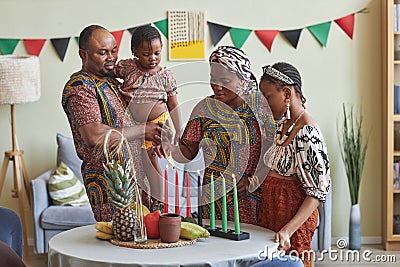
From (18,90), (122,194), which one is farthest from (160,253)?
(18,90)

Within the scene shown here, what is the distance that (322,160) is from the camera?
2.55 meters

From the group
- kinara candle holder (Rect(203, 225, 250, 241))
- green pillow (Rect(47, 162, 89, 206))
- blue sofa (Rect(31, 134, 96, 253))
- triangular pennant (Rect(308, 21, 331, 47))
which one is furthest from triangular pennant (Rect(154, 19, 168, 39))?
kinara candle holder (Rect(203, 225, 250, 241))

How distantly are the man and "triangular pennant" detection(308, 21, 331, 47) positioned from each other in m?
2.89

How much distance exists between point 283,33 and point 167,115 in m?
2.78

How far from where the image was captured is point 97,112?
260cm

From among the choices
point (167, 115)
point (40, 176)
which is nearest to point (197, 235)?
point (167, 115)

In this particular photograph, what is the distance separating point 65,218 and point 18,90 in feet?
3.05

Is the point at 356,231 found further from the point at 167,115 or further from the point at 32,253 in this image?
the point at 167,115

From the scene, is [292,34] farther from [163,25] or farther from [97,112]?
[97,112]

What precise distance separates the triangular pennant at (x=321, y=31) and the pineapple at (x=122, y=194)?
10.4 ft

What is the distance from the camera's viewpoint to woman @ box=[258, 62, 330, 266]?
8.37 feet

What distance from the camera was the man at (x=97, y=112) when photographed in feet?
8.50
